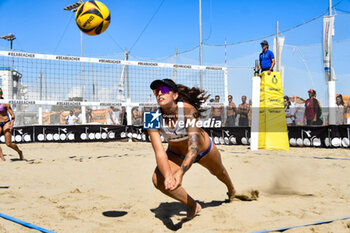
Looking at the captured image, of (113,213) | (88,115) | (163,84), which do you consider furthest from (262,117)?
(88,115)

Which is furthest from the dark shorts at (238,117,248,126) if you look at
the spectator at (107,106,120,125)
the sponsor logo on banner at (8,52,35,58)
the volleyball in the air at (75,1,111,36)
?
the sponsor logo on banner at (8,52,35,58)

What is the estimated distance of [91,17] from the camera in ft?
22.1

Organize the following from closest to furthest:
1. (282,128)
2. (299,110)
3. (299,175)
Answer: (299,175) → (282,128) → (299,110)

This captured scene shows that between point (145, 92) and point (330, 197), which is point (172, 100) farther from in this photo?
point (145, 92)

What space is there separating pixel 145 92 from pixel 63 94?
2.27 meters

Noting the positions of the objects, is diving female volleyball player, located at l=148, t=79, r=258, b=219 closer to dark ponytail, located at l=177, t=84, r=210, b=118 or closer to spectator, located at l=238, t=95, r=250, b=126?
dark ponytail, located at l=177, t=84, r=210, b=118

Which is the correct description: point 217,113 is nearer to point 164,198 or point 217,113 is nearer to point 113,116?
point 113,116

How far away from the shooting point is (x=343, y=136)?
8758mm

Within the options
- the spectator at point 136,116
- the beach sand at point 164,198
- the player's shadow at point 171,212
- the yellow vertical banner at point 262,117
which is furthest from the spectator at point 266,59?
the spectator at point 136,116

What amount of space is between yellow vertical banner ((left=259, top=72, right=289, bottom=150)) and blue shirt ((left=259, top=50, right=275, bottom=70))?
219 mm

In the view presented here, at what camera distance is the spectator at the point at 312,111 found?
9.70 m

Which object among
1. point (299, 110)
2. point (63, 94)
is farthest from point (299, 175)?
point (63, 94)

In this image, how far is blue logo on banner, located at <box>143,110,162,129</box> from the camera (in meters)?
2.92

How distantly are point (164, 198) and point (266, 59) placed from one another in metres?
5.82
